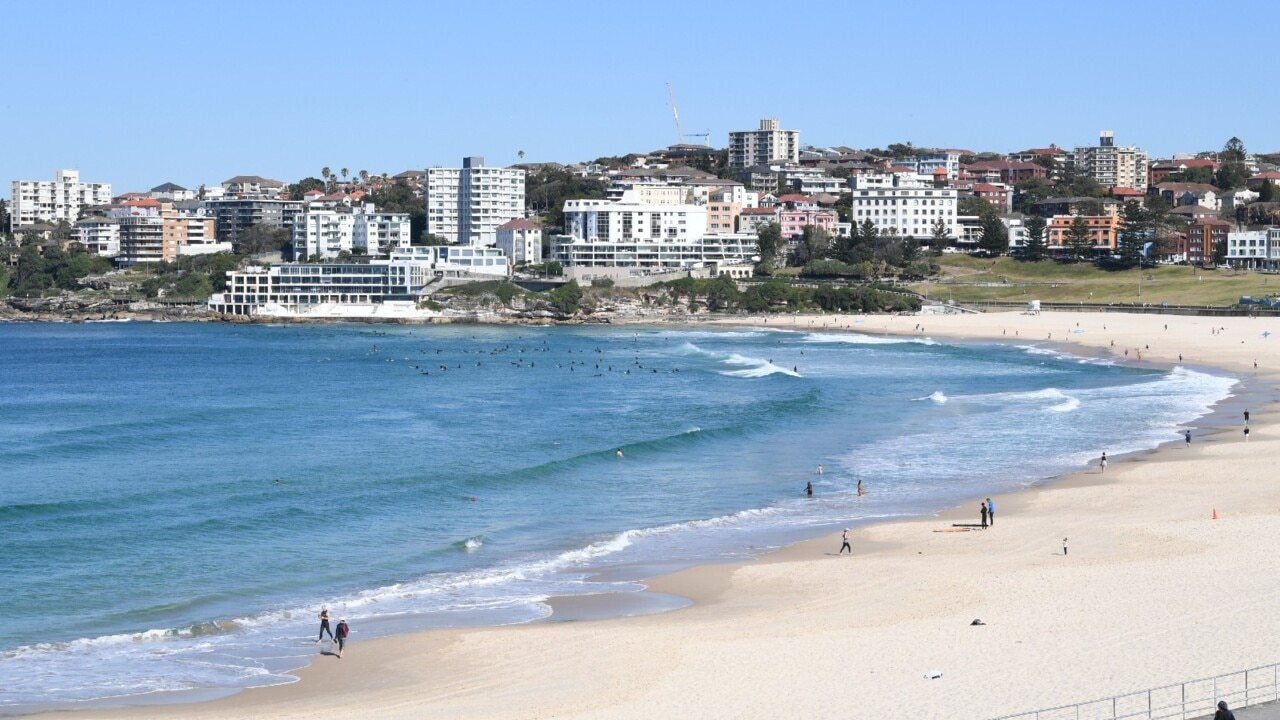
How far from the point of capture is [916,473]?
3922 cm

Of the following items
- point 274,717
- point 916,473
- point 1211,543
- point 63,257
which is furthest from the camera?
point 63,257

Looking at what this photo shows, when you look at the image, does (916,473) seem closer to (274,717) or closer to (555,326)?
(274,717)

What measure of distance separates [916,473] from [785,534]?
9.05 meters

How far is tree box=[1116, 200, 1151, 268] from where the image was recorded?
124m

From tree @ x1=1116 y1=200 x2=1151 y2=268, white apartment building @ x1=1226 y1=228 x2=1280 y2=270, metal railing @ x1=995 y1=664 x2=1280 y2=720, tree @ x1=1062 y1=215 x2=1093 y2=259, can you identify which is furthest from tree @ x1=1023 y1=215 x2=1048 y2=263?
metal railing @ x1=995 y1=664 x2=1280 y2=720

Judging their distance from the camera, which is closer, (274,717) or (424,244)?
(274,717)

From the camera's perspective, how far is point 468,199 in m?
157

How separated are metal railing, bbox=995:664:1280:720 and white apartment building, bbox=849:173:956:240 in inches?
5059

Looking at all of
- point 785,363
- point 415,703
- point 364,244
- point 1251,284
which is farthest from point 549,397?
point 364,244

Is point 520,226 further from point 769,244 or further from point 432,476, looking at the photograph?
point 432,476

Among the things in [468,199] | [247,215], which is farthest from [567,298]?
[247,215]

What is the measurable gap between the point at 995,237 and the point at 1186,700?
121m

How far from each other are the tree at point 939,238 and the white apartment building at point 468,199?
4646cm

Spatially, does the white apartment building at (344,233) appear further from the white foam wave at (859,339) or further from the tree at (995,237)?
the white foam wave at (859,339)
